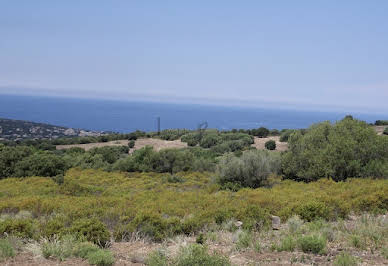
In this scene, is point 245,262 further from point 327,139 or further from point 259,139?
point 259,139

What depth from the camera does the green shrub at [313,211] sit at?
8.20 m

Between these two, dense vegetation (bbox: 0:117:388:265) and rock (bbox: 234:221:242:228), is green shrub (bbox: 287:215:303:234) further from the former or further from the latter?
rock (bbox: 234:221:242:228)

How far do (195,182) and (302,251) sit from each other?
12.5 meters

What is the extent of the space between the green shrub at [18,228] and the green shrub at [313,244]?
5.10 meters

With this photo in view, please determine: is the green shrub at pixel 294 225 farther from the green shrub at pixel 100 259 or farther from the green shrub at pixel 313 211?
the green shrub at pixel 100 259

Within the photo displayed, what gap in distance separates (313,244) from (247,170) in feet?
34.6

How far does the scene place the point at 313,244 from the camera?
5.66 meters

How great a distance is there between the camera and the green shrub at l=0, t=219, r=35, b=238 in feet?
21.8

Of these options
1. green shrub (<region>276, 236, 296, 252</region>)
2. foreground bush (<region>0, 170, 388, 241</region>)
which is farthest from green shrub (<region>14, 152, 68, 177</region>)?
green shrub (<region>276, 236, 296, 252</region>)

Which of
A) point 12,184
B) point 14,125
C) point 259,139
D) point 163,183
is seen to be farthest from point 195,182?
point 14,125

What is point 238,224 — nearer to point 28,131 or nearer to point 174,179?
point 174,179

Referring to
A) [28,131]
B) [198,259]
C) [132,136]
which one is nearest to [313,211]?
[198,259]

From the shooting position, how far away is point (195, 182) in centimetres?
1814

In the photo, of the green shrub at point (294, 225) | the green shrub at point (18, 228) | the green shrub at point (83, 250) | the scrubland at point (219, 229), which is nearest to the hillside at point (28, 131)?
the scrubland at point (219, 229)
